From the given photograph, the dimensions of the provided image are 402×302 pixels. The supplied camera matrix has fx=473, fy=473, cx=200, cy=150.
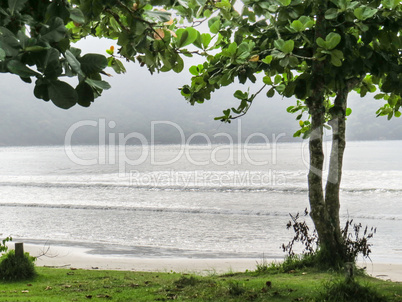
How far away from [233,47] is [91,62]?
1840 millimetres

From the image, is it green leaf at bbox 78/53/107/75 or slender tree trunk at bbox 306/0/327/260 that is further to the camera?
slender tree trunk at bbox 306/0/327/260

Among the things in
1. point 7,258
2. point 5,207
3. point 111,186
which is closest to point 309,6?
point 7,258

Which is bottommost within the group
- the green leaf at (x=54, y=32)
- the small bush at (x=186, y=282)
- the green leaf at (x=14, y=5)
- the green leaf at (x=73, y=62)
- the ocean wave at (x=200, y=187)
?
the ocean wave at (x=200, y=187)

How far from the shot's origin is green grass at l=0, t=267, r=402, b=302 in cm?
577

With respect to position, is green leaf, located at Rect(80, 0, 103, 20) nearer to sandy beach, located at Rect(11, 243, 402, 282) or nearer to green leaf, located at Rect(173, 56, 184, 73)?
green leaf, located at Rect(173, 56, 184, 73)

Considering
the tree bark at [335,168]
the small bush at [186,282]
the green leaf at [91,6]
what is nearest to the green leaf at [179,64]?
the green leaf at [91,6]

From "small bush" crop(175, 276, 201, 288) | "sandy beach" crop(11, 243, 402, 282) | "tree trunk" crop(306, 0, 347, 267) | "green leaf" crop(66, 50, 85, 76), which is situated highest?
"green leaf" crop(66, 50, 85, 76)

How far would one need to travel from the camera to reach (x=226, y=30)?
471 centimetres

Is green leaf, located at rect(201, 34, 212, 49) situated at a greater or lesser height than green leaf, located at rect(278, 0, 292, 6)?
lesser

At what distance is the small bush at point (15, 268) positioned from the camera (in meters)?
7.27

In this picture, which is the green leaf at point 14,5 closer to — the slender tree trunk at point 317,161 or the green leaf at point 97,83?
the green leaf at point 97,83

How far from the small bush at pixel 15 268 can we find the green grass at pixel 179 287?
17 cm

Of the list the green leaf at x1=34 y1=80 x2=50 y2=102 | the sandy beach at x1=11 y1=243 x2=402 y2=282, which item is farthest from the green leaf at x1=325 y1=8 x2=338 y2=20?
the sandy beach at x1=11 y1=243 x2=402 y2=282

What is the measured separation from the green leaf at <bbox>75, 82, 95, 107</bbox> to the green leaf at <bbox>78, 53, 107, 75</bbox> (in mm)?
55
